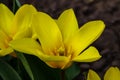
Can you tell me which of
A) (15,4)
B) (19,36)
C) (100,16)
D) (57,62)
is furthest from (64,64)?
(100,16)

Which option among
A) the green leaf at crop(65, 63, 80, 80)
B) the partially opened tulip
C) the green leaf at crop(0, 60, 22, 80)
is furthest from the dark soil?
the partially opened tulip

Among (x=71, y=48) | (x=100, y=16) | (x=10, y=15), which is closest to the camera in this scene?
(x=71, y=48)

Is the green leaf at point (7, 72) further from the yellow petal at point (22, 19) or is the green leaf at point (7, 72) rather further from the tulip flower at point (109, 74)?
the tulip flower at point (109, 74)

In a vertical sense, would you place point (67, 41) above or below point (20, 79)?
above

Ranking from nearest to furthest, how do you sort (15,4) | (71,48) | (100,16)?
1. (71,48)
2. (15,4)
3. (100,16)

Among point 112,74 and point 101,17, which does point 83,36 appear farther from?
point 101,17

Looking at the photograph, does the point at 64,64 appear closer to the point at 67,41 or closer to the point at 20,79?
the point at 67,41

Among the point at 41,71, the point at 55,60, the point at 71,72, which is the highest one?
the point at 55,60

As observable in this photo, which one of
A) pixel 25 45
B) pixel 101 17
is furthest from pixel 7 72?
pixel 101 17
